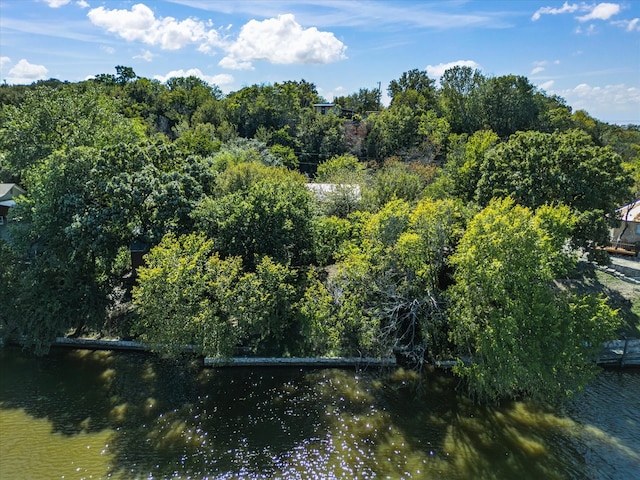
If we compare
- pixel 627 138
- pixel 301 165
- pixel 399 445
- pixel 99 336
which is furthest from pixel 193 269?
pixel 627 138

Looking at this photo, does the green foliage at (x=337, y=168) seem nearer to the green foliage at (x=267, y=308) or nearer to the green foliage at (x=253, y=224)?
the green foliage at (x=253, y=224)

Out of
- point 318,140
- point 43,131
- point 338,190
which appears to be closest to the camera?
point 43,131

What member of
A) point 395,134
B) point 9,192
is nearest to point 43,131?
point 9,192

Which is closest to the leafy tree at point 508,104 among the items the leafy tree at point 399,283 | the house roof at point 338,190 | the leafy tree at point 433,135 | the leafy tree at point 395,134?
the leafy tree at point 433,135

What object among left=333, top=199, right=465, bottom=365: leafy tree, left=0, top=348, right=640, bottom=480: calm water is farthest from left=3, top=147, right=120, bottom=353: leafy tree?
left=333, top=199, right=465, bottom=365: leafy tree

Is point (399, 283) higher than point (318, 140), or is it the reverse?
point (318, 140)

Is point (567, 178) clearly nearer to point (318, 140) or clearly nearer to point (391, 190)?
point (391, 190)
